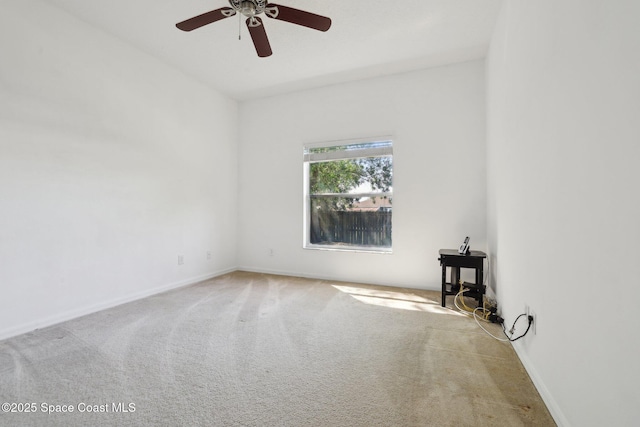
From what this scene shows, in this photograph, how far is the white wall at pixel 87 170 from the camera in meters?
2.36

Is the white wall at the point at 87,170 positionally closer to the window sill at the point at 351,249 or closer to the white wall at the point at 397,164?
the white wall at the point at 397,164

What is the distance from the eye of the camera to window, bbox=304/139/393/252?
3.98m

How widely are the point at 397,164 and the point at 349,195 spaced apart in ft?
2.70

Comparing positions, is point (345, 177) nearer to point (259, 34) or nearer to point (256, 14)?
point (259, 34)

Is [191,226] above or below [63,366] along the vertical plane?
above

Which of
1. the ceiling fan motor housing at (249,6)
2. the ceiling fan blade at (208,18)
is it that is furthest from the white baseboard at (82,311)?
the ceiling fan motor housing at (249,6)

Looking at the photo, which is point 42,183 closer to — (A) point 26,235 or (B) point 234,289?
(A) point 26,235

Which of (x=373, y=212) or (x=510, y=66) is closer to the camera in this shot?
(x=510, y=66)

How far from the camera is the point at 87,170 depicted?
9.25 feet

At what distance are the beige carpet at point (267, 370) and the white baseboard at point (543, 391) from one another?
4 centimetres

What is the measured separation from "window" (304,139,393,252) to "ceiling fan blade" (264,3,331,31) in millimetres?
1962

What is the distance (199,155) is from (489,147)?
3.81 m

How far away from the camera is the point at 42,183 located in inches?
98.6

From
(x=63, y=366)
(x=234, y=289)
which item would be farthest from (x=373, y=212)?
(x=63, y=366)
